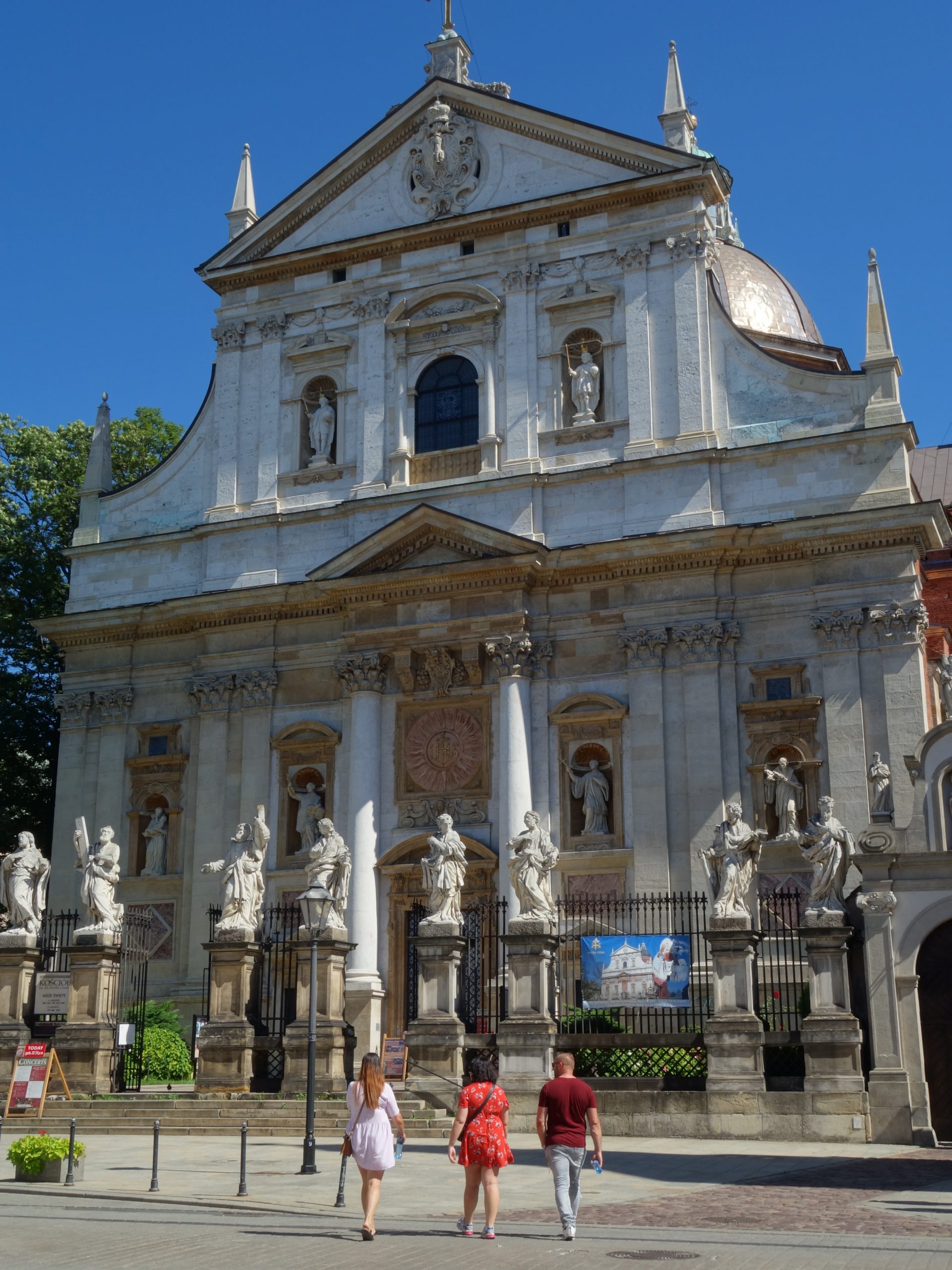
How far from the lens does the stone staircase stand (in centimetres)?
2214

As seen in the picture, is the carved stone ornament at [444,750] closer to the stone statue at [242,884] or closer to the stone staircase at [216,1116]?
the stone statue at [242,884]

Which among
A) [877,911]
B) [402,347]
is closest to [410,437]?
[402,347]

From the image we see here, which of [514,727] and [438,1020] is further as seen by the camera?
[514,727]

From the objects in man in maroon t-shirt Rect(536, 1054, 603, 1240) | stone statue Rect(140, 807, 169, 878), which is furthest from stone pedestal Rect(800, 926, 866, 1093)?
stone statue Rect(140, 807, 169, 878)

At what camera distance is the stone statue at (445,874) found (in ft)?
82.1

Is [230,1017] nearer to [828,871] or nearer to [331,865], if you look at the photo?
[331,865]

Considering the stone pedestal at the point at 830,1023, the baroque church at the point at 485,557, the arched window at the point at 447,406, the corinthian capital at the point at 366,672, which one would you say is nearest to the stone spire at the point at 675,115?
the baroque church at the point at 485,557

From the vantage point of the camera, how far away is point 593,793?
31078 mm

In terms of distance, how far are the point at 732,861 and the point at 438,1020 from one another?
16.9 ft

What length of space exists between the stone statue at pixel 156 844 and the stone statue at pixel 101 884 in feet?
22.4

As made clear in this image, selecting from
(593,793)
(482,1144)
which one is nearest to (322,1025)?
(593,793)

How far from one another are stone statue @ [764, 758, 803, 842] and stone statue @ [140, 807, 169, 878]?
1344 cm

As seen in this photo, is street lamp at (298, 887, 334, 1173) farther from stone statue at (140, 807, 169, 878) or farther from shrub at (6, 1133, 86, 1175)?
stone statue at (140, 807, 169, 878)

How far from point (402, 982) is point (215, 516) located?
459 inches
